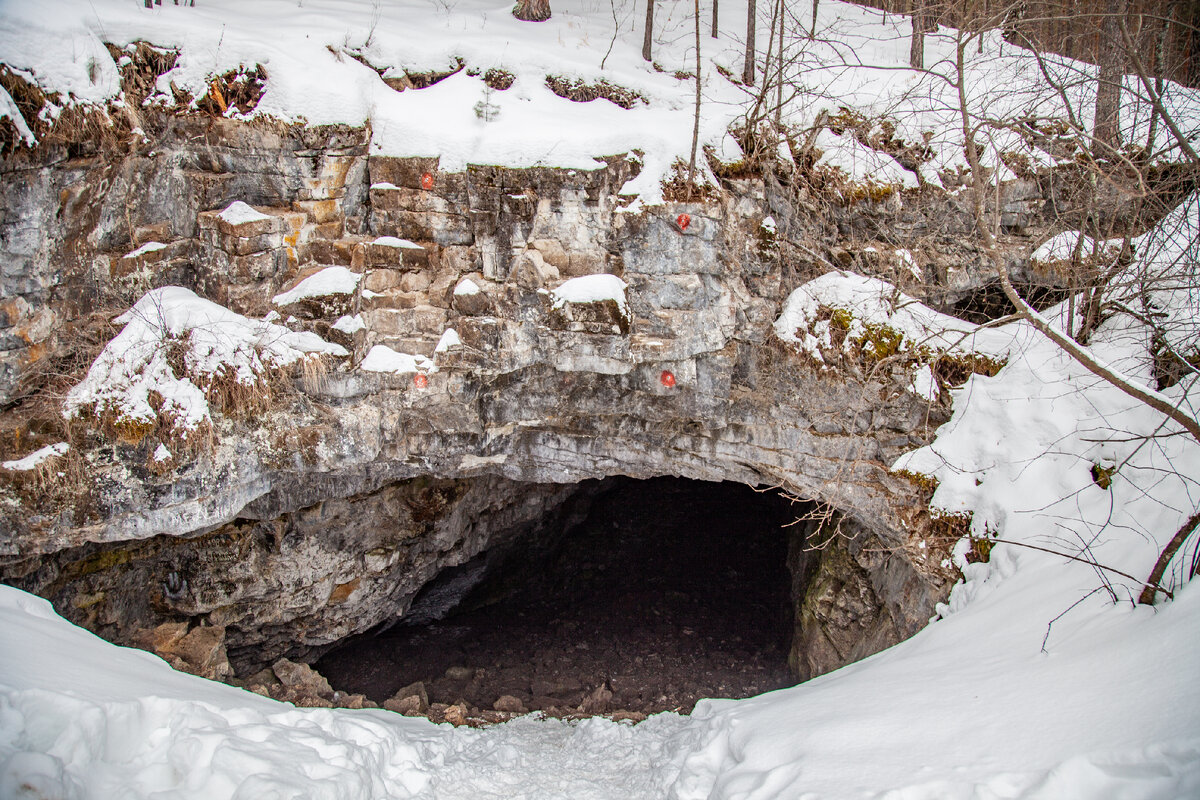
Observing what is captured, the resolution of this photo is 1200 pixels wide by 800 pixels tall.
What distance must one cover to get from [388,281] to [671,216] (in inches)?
136

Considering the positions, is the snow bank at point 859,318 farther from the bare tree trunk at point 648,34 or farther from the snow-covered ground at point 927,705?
the bare tree trunk at point 648,34

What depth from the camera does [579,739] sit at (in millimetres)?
8016

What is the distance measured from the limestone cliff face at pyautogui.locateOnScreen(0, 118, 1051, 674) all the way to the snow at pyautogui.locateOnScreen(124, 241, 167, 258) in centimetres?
4

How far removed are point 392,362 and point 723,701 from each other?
534cm

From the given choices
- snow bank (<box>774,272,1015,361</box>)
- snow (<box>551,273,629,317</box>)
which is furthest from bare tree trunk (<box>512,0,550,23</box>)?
snow bank (<box>774,272,1015,361</box>)

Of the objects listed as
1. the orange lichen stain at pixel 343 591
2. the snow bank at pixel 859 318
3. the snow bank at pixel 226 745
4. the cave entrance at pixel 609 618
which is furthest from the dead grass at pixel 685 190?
the orange lichen stain at pixel 343 591

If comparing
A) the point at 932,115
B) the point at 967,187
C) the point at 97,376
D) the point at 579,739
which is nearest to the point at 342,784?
the point at 579,739

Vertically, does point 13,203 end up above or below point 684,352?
above

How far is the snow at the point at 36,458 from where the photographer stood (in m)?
7.16

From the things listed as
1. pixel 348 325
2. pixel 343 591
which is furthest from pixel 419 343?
pixel 343 591

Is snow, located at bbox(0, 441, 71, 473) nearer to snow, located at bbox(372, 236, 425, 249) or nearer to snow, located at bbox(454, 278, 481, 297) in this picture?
snow, located at bbox(372, 236, 425, 249)

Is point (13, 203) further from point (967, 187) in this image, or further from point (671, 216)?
point (967, 187)

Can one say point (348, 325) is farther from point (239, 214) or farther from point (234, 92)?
point (234, 92)

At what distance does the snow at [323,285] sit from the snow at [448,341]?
3.87 ft
